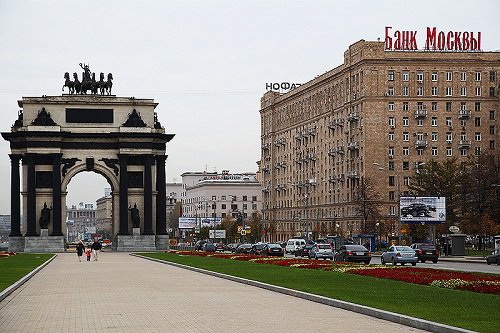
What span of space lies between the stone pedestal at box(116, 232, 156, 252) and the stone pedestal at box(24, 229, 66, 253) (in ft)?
22.1

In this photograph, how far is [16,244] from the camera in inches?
4409

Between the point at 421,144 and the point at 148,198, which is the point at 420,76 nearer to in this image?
the point at 421,144

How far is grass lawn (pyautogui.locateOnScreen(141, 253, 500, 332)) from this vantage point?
22.8 metres

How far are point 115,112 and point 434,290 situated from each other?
85377 millimetres

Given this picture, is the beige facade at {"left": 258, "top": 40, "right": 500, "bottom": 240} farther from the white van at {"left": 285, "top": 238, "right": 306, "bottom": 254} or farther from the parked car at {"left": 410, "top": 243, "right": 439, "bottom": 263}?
the parked car at {"left": 410, "top": 243, "right": 439, "bottom": 263}

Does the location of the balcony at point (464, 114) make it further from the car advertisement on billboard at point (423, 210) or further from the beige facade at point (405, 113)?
the car advertisement on billboard at point (423, 210)

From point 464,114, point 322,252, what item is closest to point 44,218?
point 322,252

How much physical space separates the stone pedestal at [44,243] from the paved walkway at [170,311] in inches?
2757

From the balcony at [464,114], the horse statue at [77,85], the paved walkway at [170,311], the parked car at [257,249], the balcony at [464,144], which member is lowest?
the parked car at [257,249]

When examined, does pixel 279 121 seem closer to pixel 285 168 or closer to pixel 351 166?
pixel 285 168

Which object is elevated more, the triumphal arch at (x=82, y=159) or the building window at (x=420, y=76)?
the building window at (x=420, y=76)

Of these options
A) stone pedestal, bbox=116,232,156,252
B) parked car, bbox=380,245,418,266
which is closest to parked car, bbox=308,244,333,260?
parked car, bbox=380,245,418,266

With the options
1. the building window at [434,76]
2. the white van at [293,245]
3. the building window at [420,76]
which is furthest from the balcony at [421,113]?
the white van at [293,245]

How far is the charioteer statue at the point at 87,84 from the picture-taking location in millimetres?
115188
